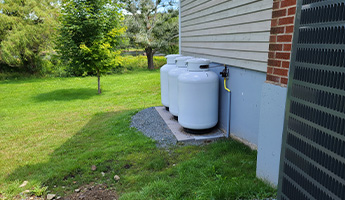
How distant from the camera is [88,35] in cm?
1048

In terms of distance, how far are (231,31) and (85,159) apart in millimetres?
3456

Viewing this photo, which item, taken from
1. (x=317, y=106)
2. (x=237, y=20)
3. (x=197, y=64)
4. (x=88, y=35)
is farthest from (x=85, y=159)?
(x=88, y=35)

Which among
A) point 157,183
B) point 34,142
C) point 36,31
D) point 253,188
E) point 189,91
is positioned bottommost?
point 34,142

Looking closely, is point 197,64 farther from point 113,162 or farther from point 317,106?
point 317,106

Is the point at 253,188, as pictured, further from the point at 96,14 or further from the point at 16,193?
the point at 96,14

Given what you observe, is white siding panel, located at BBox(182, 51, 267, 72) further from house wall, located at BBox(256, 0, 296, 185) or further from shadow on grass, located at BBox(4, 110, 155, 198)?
shadow on grass, located at BBox(4, 110, 155, 198)

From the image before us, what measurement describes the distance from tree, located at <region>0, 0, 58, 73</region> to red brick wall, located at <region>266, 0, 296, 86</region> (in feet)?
50.3

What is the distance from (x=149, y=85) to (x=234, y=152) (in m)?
9.39

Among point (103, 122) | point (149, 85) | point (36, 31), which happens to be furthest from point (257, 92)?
point (36, 31)

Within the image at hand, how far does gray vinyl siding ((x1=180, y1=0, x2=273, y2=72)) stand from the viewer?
3607mm

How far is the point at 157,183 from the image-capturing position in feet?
10.3

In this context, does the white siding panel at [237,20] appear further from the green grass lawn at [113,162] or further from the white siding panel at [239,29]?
the green grass lawn at [113,162]

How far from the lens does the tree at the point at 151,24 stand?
19.7m

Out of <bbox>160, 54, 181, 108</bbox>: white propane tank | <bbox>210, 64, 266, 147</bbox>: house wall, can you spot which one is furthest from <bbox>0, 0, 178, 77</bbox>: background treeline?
<bbox>210, 64, 266, 147</bbox>: house wall
